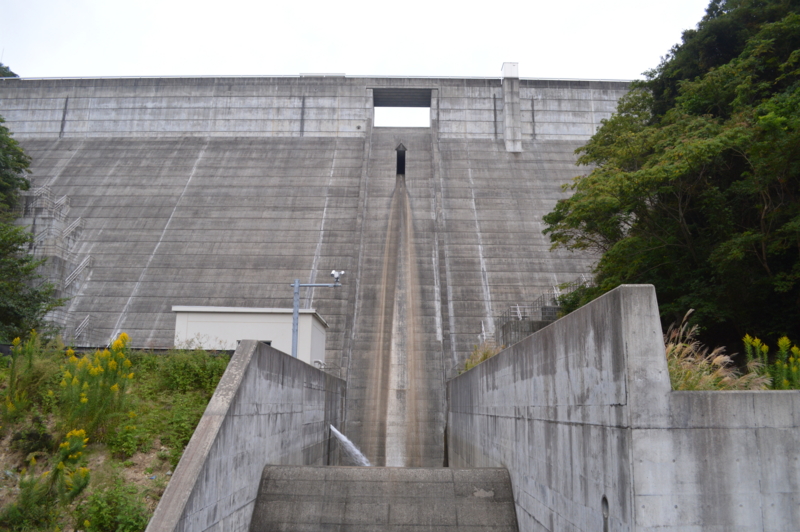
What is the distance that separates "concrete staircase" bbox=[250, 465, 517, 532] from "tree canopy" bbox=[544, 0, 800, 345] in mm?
5787

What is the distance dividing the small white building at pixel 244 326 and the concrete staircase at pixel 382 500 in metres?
7.98

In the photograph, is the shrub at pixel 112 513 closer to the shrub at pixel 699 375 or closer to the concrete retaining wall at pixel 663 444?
the concrete retaining wall at pixel 663 444

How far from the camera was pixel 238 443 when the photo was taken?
700 cm

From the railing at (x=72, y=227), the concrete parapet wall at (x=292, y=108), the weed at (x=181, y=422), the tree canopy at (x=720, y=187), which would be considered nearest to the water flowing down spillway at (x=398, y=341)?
the tree canopy at (x=720, y=187)

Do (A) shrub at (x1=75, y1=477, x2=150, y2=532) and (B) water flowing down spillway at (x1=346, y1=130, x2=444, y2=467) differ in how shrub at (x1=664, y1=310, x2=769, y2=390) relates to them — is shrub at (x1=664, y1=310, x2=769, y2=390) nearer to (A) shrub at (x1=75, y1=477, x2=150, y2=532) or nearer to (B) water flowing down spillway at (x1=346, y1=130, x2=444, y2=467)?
(A) shrub at (x1=75, y1=477, x2=150, y2=532)

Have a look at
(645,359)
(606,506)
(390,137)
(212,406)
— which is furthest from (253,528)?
Answer: (390,137)

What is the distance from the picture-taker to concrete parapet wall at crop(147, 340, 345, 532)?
18.8ft

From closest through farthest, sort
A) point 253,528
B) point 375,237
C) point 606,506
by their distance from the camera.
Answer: point 606,506 < point 253,528 < point 375,237

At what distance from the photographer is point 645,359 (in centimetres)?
443

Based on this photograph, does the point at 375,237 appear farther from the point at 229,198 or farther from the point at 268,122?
the point at 268,122

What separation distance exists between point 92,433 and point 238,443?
6.09 ft

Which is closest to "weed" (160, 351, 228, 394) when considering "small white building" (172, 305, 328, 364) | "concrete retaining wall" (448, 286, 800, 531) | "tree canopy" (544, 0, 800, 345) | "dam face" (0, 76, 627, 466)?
"concrete retaining wall" (448, 286, 800, 531)

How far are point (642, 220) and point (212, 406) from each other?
10.4 m

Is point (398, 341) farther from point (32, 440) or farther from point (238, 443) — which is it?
point (32, 440)
